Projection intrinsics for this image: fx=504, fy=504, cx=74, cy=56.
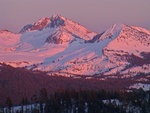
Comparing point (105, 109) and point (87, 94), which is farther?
point (87, 94)

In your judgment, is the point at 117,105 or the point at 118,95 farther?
the point at 118,95

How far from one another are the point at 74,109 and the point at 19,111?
16.6 meters

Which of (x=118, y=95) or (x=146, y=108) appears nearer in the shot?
(x=146, y=108)

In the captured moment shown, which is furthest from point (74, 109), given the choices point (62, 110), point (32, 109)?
point (32, 109)

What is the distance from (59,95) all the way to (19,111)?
1192 cm

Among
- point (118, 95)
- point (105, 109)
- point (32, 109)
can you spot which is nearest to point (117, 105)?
point (105, 109)

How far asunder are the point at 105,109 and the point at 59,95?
17466 millimetres

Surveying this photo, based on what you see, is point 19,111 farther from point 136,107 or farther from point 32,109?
point 136,107

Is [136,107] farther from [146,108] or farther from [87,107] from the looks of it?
[87,107]

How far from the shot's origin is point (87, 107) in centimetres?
13250

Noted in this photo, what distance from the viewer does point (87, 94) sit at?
452 ft

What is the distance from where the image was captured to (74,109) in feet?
428

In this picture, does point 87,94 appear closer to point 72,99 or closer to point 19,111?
point 72,99

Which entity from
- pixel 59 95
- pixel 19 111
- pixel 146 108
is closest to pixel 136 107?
pixel 146 108
